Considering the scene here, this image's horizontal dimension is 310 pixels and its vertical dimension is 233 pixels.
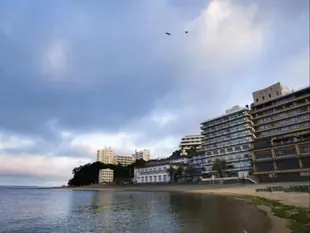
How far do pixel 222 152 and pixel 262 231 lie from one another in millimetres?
118353

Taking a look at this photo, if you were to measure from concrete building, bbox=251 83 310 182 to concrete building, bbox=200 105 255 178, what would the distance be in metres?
5.28

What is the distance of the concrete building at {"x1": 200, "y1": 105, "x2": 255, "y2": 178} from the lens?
12500 cm

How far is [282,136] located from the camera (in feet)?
363

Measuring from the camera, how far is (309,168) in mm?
88062

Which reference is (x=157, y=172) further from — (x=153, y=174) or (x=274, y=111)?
(x=274, y=111)

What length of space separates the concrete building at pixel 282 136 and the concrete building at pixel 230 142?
208 inches

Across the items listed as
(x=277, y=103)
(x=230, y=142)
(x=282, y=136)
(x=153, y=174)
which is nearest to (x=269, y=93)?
(x=277, y=103)

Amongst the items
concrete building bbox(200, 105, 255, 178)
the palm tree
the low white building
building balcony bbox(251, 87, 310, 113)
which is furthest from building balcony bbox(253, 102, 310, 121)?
the low white building

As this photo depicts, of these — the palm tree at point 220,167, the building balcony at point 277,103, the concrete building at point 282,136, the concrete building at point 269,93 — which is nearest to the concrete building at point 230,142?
the palm tree at point 220,167

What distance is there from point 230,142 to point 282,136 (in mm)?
27827

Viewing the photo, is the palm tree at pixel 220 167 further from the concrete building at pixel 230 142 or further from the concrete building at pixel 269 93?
the concrete building at pixel 269 93

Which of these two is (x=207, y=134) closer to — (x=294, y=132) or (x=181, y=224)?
(x=294, y=132)

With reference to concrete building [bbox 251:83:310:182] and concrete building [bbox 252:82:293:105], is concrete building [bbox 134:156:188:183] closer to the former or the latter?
concrete building [bbox 251:83:310:182]

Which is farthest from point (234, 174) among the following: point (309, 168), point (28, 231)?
point (28, 231)
